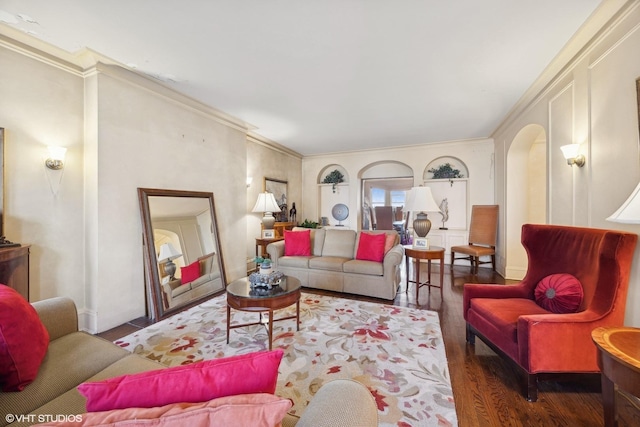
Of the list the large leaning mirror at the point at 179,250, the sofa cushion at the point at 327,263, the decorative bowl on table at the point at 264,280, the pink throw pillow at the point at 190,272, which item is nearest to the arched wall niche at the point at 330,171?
the sofa cushion at the point at 327,263

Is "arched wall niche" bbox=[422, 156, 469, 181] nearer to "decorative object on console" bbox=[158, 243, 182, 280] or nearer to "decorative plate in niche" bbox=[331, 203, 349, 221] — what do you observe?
"decorative plate in niche" bbox=[331, 203, 349, 221]

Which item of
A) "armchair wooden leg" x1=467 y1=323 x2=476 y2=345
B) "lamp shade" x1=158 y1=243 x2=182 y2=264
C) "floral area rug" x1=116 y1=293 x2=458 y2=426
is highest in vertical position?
"lamp shade" x1=158 y1=243 x2=182 y2=264

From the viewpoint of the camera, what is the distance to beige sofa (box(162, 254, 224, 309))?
9.86 feet

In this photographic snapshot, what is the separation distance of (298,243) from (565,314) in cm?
→ 318

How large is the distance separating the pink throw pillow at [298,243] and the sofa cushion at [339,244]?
283mm

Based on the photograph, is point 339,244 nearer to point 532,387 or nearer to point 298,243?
point 298,243

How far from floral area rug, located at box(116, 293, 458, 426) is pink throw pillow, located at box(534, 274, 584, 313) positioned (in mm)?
891

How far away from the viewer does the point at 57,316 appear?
154 cm

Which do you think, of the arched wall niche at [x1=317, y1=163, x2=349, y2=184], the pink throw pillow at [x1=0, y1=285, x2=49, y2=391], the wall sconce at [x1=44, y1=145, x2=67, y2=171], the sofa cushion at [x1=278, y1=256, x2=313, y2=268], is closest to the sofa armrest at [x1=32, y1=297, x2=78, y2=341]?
the pink throw pillow at [x1=0, y1=285, x2=49, y2=391]

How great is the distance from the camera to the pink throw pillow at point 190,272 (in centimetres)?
317

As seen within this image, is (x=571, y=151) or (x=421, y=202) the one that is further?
(x=421, y=202)

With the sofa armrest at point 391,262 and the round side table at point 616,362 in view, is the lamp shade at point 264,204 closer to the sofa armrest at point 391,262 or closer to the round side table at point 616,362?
the sofa armrest at point 391,262

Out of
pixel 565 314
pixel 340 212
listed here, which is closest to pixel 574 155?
pixel 565 314

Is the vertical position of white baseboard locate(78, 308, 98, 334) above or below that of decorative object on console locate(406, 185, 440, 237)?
below
